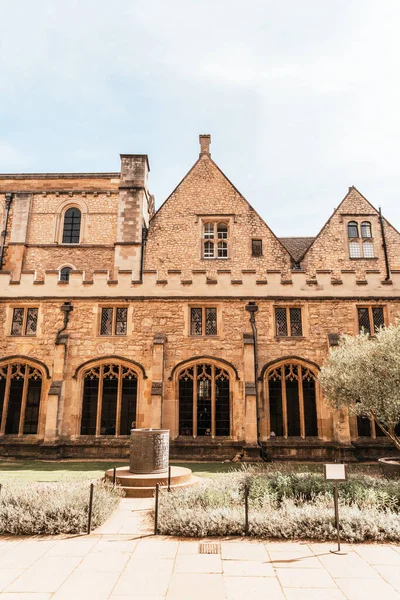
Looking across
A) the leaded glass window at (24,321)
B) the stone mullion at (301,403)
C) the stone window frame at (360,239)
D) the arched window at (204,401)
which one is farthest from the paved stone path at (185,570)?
the stone window frame at (360,239)

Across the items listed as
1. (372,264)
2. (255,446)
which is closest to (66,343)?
(255,446)

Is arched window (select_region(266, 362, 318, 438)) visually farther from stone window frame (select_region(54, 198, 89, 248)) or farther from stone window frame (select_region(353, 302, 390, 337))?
stone window frame (select_region(54, 198, 89, 248))

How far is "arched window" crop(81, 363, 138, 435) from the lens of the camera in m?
15.8

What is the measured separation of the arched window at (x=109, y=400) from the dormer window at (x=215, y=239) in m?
7.77

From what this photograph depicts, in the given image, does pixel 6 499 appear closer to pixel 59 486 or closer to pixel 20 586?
pixel 59 486

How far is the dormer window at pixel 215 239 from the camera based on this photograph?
21.2 metres

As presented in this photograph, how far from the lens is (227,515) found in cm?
698

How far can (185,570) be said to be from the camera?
5.27 meters

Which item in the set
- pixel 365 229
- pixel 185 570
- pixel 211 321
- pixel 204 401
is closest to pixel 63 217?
pixel 211 321

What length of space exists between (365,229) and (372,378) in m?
13.0

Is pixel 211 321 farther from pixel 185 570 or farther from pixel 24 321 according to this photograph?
pixel 185 570

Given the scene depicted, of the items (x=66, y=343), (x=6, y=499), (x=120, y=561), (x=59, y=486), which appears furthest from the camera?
(x=66, y=343)

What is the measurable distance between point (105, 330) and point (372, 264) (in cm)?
1352

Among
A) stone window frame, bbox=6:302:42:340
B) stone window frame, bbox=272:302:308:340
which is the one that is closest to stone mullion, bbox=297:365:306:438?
stone window frame, bbox=272:302:308:340
